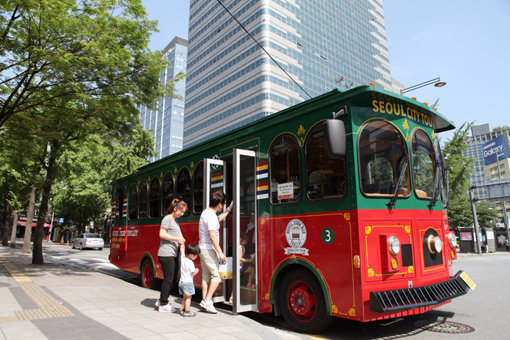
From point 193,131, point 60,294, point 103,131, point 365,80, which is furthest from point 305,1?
point 60,294

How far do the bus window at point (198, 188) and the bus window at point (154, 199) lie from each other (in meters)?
1.84

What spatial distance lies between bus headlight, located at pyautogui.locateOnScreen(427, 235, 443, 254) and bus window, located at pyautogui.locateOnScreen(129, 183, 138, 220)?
7.63m

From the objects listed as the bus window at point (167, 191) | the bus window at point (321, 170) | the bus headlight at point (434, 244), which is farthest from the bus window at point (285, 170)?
the bus window at point (167, 191)

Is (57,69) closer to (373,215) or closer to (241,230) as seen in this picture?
(241,230)

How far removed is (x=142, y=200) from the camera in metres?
9.56

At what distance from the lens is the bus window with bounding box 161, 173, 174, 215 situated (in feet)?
26.8

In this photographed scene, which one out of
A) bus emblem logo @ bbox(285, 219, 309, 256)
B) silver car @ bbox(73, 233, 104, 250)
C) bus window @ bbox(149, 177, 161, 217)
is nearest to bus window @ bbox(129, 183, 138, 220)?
bus window @ bbox(149, 177, 161, 217)

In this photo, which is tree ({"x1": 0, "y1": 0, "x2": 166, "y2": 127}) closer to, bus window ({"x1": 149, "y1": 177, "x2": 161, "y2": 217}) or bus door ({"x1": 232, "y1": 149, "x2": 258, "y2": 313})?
bus window ({"x1": 149, "y1": 177, "x2": 161, "y2": 217})

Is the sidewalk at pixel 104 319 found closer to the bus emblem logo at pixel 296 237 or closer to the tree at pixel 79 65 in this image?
→ the bus emblem logo at pixel 296 237

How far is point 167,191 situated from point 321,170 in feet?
15.6

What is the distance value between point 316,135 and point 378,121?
0.85 meters

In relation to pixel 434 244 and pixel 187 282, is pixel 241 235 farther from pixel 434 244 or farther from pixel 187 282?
pixel 434 244

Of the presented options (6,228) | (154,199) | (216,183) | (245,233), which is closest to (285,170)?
(245,233)

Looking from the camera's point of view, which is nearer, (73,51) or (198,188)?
(198,188)
